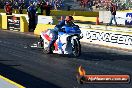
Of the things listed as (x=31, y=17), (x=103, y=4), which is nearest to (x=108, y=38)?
(x=31, y=17)

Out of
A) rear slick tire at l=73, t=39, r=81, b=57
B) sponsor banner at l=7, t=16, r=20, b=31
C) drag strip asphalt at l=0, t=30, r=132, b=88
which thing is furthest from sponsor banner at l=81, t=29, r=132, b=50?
sponsor banner at l=7, t=16, r=20, b=31

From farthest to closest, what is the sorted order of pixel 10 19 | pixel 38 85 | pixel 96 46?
pixel 10 19, pixel 96 46, pixel 38 85

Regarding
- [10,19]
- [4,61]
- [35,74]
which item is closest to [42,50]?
[4,61]

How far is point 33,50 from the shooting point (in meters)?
19.0

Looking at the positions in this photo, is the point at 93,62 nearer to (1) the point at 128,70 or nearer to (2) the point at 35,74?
(1) the point at 128,70

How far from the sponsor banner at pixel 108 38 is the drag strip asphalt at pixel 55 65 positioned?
72 centimetres

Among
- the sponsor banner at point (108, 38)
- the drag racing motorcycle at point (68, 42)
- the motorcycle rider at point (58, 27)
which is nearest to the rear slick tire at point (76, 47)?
the drag racing motorcycle at point (68, 42)

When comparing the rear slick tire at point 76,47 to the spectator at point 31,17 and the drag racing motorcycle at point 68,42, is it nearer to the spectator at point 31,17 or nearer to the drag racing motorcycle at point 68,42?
the drag racing motorcycle at point 68,42

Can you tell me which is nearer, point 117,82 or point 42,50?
point 117,82

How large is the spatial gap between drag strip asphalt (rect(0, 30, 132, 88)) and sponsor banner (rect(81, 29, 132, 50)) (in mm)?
720

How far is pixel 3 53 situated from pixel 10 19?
41.9 feet

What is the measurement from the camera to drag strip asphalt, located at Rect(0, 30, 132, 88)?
1181cm

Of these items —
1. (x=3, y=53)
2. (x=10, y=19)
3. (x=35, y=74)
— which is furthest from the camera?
(x=10, y=19)

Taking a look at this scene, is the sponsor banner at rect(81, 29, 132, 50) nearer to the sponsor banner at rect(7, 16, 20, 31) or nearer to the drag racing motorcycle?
the drag racing motorcycle
